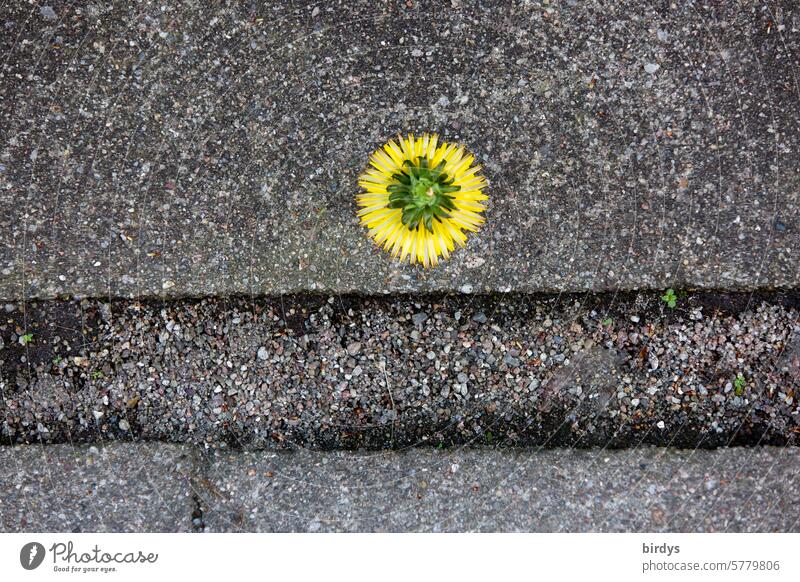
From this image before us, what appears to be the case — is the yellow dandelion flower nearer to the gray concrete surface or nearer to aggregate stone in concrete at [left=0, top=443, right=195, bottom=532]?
the gray concrete surface

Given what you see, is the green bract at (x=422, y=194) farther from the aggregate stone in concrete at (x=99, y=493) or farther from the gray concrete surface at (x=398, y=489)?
the aggregate stone in concrete at (x=99, y=493)

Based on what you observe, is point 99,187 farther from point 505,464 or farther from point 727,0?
point 727,0

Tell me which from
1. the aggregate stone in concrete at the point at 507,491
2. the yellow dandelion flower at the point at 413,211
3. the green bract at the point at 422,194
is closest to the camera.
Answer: the green bract at the point at 422,194

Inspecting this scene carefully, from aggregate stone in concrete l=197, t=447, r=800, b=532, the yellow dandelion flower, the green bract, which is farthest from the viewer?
aggregate stone in concrete l=197, t=447, r=800, b=532

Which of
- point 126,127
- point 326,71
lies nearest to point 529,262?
point 326,71

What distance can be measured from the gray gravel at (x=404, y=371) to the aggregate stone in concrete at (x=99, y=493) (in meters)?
0.09

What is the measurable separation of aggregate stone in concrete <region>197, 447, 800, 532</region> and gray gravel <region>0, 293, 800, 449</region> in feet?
0.22

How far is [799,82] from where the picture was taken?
6.62 feet

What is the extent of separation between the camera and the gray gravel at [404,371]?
2.08 m

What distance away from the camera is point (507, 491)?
6.72 ft

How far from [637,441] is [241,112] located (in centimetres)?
178

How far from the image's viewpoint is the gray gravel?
6.83 ft

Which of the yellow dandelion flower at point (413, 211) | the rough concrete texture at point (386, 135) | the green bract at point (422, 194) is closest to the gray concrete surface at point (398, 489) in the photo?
the rough concrete texture at point (386, 135)
